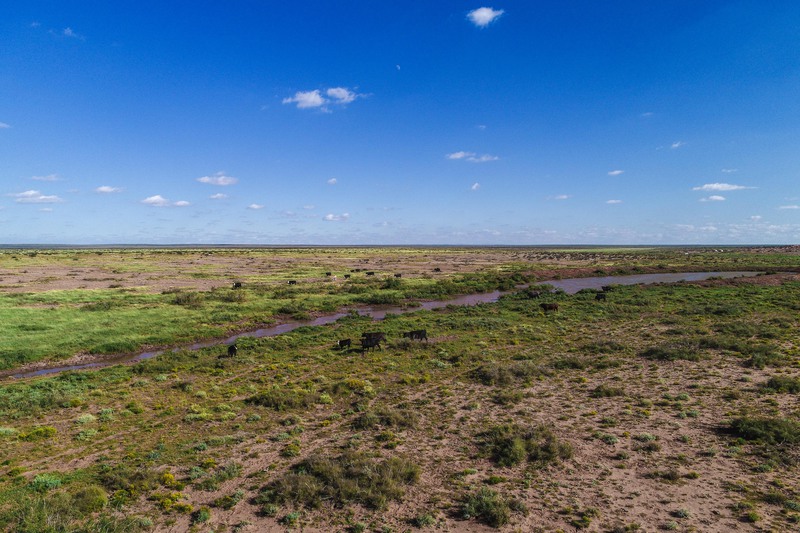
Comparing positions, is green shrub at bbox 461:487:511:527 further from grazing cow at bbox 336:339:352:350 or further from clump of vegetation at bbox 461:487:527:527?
grazing cow at bbox 336:339:352:350

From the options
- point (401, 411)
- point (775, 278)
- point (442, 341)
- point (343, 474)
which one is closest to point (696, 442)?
point (401, 411)

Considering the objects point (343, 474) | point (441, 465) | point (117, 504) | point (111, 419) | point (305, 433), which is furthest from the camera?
point (111, 419)

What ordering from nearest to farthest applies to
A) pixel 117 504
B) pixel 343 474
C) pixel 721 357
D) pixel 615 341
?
pixel 117 504 < pixel 343 474 < pixel 721 357 < pixel 615 341

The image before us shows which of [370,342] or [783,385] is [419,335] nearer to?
[370,342]

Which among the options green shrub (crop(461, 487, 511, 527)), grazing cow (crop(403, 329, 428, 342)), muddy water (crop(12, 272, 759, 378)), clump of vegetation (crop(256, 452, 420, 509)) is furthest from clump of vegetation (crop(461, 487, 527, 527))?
muddy water (crop(12, 272, 759, 378))

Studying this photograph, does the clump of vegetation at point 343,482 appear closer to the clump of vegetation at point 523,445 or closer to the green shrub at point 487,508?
the green shrub at point 487,508

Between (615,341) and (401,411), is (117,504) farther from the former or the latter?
(615,341)

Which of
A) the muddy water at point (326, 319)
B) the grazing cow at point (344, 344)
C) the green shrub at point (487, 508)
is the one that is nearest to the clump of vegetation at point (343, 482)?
the green shrub at point (487, 508)
